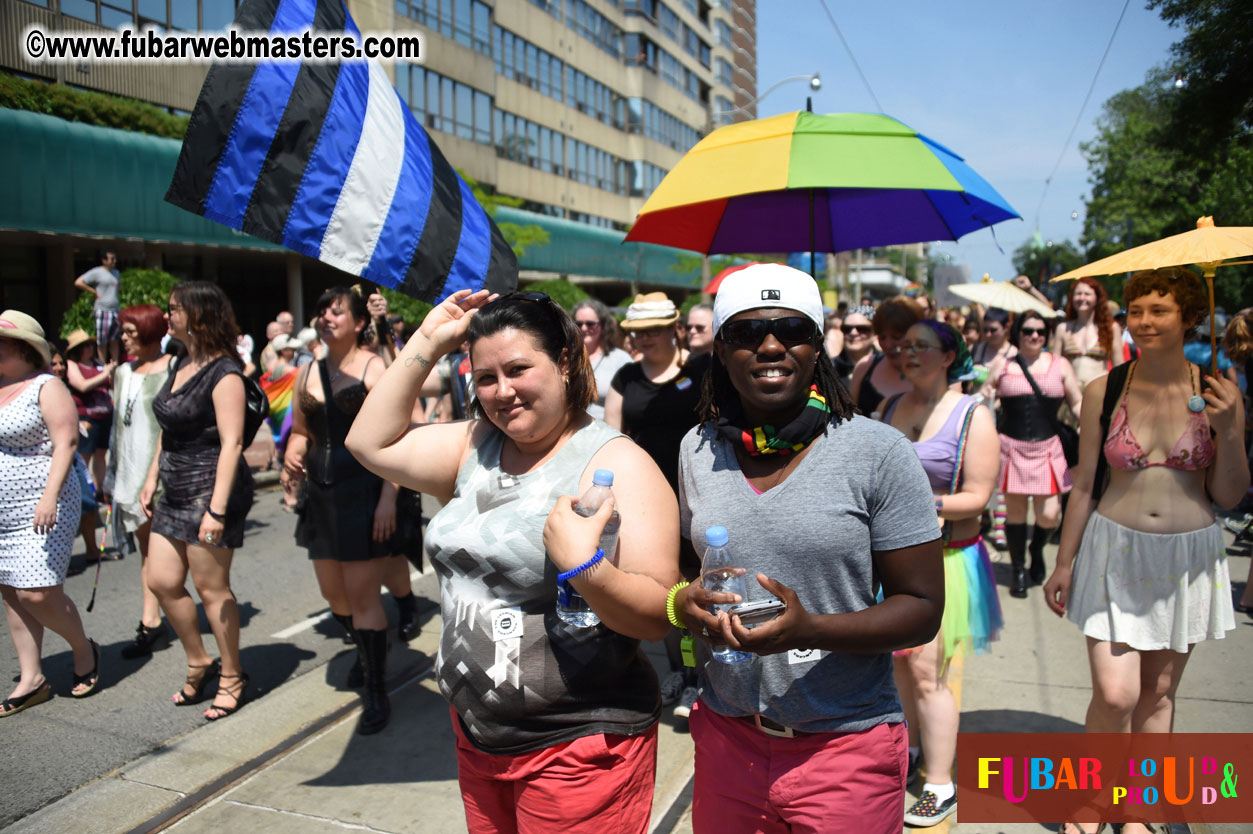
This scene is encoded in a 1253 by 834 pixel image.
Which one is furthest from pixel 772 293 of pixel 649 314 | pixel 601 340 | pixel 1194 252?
pixel 601 340

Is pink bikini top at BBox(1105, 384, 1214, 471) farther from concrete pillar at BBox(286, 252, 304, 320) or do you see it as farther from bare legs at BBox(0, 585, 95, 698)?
concrete pillar at BBox(286, 252, 304, 320)

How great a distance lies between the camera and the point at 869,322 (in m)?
6.68

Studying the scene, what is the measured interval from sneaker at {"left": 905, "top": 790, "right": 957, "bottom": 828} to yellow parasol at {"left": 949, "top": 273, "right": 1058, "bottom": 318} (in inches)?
223

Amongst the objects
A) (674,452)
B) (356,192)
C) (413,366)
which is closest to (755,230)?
(674,452)

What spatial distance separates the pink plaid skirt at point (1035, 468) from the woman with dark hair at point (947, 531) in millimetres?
3228

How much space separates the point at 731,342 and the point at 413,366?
0.92 metres

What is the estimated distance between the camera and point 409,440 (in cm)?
255

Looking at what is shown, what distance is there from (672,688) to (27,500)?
345 cm

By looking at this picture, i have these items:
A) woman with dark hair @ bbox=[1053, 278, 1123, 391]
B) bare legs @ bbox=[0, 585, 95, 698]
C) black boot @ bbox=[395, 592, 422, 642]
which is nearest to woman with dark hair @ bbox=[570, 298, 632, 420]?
black boot @ bbox=[395, 592, 422, 642]

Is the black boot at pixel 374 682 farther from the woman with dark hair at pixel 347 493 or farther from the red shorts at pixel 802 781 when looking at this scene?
the red shorts at pixel 802 781

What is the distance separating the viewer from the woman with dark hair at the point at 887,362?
4664mm

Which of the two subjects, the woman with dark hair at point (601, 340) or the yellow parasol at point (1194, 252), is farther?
the woman with dark hair at point (601, 340)

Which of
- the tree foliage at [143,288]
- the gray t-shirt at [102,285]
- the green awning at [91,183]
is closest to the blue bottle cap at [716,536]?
the gray t-shirt at [102,285]

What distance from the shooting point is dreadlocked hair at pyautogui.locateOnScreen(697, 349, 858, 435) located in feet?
7.09
